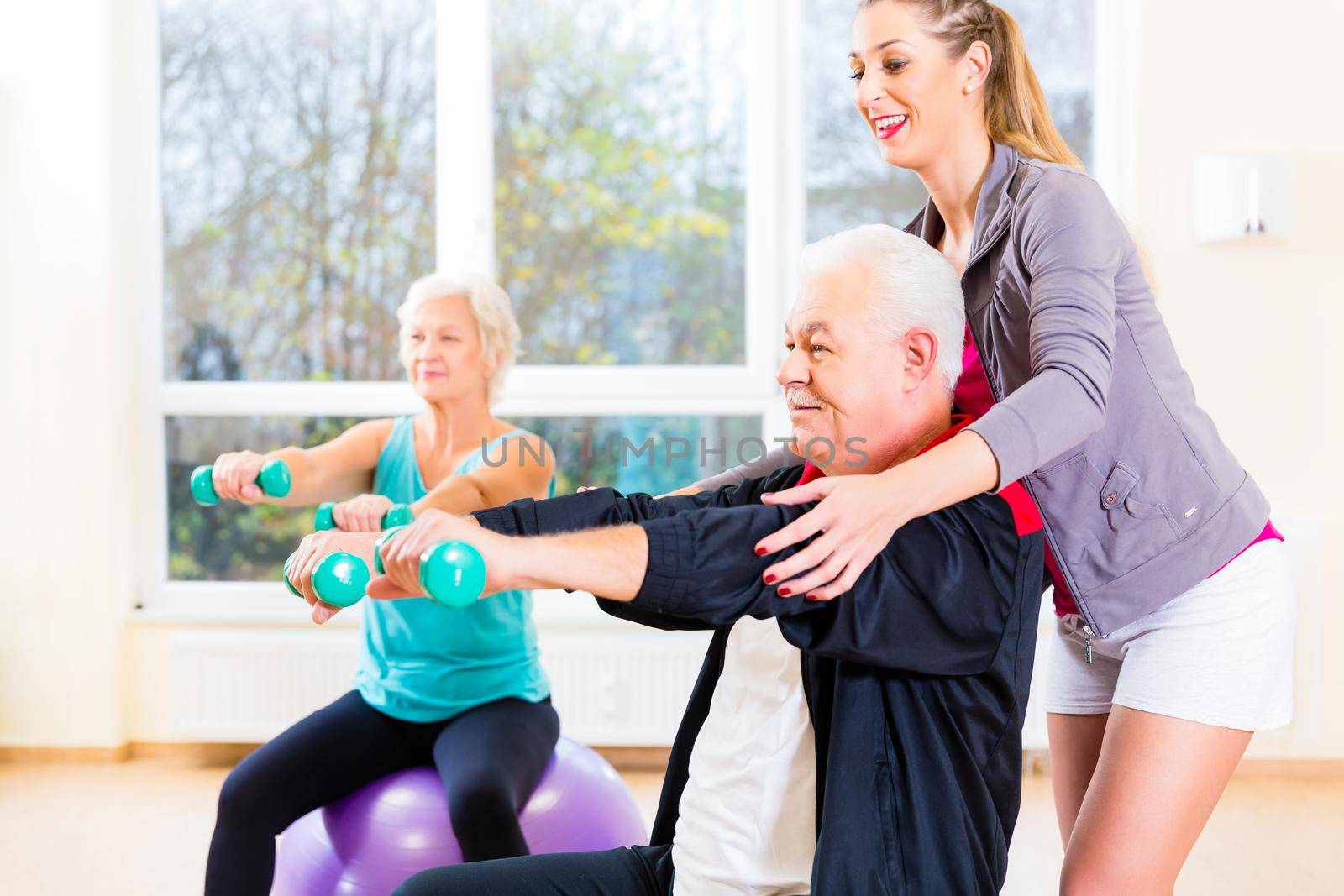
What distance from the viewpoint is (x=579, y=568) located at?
1.08 meters

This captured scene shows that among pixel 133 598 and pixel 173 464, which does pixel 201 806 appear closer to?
pixel 133 598

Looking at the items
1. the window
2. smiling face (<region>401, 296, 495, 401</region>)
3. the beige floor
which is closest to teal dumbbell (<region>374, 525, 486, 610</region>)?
smiling face (<region>401, 296, 495, 401</region>)

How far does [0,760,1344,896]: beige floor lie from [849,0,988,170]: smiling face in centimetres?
193

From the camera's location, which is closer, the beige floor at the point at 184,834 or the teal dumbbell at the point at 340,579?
the teal dumbbell at the point at 340,579

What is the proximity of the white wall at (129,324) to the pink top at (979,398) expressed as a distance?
222cm

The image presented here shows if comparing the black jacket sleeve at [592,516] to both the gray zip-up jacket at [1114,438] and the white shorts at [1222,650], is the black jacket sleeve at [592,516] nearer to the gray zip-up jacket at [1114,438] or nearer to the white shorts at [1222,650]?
the gray zip-up jacket at [1114,438]

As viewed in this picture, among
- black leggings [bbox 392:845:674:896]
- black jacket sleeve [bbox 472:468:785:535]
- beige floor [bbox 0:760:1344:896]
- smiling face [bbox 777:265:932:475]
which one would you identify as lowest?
beige floor [bbox 0:760:1344:896]

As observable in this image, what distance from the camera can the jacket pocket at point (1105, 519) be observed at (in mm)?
1414

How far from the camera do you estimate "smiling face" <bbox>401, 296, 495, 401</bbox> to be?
7.83 ft

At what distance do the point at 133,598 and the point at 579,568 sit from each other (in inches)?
128

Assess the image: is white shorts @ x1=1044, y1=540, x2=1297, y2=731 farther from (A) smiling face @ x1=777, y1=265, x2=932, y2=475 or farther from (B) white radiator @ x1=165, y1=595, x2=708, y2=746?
(B) white radiator @ x1=165, y1=595, x2=708, y2=746

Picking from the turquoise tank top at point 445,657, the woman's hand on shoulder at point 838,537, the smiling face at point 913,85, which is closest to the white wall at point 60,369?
the turquoise tank top at point 445,657

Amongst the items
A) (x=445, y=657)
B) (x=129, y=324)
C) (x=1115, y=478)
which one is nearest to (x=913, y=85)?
(x=1115, y=478)

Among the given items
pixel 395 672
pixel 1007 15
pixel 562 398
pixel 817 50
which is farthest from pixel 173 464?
pixel 1007 15
